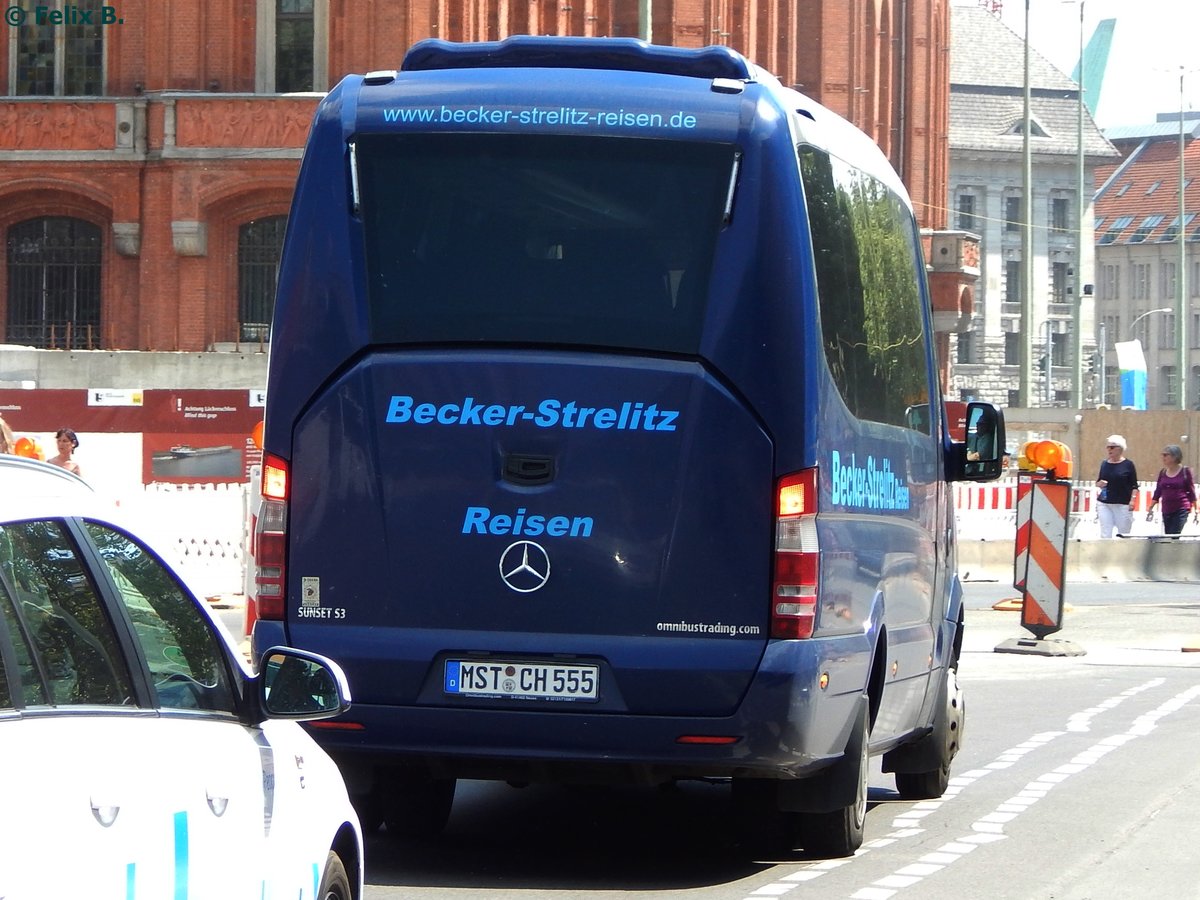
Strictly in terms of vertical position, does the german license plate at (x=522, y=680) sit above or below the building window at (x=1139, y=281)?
below

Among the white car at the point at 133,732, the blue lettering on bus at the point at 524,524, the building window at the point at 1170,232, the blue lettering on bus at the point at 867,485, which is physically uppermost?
the building window at the point at 1170,232

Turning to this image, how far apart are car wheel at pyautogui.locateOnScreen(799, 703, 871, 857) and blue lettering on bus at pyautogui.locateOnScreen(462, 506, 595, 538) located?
56.2 inches

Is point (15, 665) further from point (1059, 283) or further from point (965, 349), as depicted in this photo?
point (1059, 283)

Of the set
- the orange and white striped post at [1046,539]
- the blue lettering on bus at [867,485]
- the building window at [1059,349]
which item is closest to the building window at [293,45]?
the orange and white striped post at [1046,539]

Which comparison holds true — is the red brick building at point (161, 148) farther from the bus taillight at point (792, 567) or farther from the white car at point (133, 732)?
the white car at point (133, 732)

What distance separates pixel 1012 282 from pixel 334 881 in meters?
120

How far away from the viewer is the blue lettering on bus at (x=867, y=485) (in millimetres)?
7938

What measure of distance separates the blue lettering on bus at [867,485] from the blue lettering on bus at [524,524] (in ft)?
3.06

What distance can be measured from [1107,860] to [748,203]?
2.92 m

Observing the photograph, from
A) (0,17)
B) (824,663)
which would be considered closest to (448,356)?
(824,663)

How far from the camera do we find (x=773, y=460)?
7555mm

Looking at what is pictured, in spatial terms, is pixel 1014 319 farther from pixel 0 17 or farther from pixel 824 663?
pixel 824 663

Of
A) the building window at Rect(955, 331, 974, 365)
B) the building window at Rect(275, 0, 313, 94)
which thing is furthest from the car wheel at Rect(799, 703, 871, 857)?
the building window at Rect(955, 331, 974, 365)

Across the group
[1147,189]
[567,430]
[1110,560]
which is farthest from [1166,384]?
[567,430]
